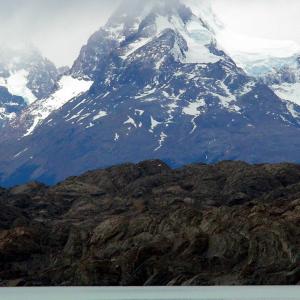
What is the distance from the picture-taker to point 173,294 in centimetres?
18450

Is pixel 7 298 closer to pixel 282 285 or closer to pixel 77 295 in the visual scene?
pixel 77 295

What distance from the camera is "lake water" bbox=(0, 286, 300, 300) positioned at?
17738cm

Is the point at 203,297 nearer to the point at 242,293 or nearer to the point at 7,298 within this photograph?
the point at 242,293

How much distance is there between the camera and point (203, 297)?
585 feet

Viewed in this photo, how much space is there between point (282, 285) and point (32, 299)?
43203 mm

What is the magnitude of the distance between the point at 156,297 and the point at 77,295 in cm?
1660

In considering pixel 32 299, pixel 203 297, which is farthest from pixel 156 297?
pixel 32 299

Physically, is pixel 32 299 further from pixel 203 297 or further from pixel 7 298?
pixel 203 297

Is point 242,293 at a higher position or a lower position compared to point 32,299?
lower

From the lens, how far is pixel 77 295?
7510 inches

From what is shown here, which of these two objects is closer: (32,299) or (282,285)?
(32,299)

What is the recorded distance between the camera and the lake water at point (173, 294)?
582ft

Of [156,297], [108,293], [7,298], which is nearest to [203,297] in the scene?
[156,297]

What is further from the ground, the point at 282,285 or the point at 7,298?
the point at 7,298
